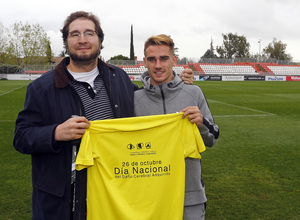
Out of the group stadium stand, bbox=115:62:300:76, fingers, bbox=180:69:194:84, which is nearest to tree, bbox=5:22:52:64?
stadium stand, bbox=115:62:300:76

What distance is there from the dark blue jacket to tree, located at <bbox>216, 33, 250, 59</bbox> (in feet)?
265

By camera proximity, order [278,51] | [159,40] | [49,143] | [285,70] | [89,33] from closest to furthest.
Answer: [49,143], [89,33], [159,40], [285,70], [278,51]

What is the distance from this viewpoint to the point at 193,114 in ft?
7.61

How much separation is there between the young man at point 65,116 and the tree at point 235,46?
80.4 metres

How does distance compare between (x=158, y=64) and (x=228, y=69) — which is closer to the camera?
(x=158, y=64)

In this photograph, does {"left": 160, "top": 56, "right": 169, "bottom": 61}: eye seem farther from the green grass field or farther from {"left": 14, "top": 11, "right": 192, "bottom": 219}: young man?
the green grass field

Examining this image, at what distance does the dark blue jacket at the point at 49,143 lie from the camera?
2.08 metres

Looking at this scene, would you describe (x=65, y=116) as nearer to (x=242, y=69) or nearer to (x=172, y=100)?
(x=172, y=100)

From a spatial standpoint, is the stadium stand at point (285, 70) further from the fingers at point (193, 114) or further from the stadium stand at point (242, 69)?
the fingers at point (193, 114)

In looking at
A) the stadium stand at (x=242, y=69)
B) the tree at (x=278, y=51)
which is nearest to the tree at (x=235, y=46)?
the tree at (x=278, y=51)

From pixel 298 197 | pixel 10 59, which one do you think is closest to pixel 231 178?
pixel 298 197

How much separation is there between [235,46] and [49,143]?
81526 mm

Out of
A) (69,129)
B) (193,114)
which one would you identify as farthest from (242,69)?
(69,129)

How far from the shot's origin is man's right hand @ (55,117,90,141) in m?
2.04
